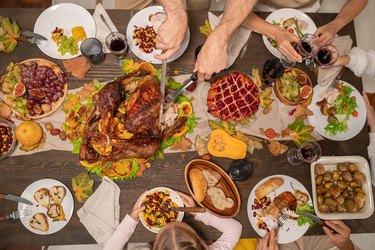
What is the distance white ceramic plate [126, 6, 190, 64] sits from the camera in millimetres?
1838

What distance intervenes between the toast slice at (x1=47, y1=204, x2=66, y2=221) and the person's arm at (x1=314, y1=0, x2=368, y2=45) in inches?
67.2

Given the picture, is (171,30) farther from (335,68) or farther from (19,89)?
(335,68)

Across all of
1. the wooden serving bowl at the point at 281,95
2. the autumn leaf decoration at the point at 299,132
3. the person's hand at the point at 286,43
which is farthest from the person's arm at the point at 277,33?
the autumn leaf decoration at the point at 299,132

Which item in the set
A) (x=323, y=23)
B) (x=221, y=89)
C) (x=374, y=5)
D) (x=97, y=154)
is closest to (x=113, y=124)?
(x=97, y=154)

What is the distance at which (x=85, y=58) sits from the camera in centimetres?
183

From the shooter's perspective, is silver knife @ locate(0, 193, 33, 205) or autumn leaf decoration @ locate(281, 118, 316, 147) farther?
Answer: autumn leaf decoration @ locate(281, 118, 316, 147)

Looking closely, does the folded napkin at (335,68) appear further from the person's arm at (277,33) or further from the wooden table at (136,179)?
the person's arm at (277,33)

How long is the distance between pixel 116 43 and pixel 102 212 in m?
0.92

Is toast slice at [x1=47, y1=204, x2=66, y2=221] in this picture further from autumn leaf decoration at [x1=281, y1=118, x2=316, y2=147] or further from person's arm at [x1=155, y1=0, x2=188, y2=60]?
autumn leaf decoration at [x1=281, y1=118, x2=316, y2=147]

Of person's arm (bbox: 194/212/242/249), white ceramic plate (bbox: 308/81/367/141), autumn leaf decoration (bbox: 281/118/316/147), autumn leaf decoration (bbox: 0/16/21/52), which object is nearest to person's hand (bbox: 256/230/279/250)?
person's arm (bbox: 194/212/242/249)

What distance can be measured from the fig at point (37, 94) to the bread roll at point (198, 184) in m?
0.90

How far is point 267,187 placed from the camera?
1.77 metres

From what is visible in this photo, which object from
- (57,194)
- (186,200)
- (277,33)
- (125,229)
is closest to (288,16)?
(277,33)

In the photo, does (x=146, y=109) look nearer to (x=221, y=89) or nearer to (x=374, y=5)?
(x=221, y=89)
